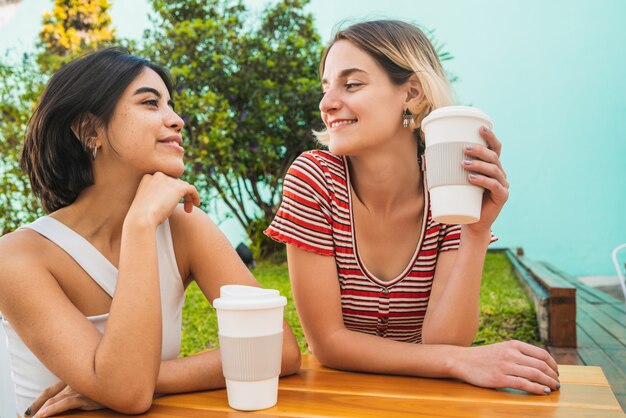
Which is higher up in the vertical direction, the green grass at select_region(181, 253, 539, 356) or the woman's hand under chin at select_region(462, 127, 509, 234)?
the woman's hand under chin at select_region(462, 127, 509, 234)

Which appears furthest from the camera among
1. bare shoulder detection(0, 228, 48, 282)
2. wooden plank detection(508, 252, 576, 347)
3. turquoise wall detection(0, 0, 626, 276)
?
turquoise wall detection(0, 0, 626, 276)

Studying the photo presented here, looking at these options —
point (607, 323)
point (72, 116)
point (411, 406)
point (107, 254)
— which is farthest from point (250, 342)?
point (607, 323)

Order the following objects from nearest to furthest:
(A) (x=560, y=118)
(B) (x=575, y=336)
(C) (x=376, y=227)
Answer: (C) (x=376, y=227) → (B) (x=575, y=336) → (A) (x=560, y=118)

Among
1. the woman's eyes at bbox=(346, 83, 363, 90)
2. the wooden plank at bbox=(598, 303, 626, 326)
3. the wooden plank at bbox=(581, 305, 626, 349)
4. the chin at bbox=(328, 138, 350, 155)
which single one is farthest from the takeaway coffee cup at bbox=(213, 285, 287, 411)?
the wooden plank at bbox=(598, 303, 626, 326)

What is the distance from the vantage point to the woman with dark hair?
4.09 ft

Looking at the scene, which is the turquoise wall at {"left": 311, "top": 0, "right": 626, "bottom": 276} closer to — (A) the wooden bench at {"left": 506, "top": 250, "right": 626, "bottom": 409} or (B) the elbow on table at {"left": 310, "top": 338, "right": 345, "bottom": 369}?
(A) the wooden bench at {"left": 506, "top": 250, "right": 626, "bottom": 409}

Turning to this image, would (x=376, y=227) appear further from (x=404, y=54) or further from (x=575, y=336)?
(x=575, y=336)

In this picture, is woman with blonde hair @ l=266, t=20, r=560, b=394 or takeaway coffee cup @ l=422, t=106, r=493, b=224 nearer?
takeaway coffee cup @ l=422, t=106, r=493, b=224

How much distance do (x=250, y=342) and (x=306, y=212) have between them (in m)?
0.73

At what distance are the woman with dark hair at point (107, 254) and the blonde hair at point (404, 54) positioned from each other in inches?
24.9

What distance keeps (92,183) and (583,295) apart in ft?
19.4

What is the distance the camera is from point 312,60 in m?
9.06

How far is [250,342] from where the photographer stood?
113cm

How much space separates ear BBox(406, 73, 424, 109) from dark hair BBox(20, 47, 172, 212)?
815 millimetres
